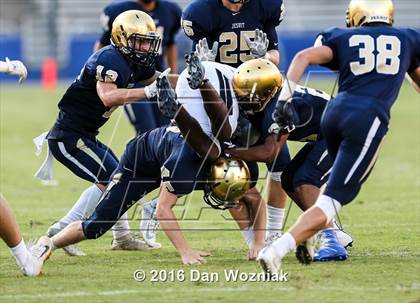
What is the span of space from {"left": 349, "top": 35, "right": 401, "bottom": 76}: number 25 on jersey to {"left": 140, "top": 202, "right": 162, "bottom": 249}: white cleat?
2179mm

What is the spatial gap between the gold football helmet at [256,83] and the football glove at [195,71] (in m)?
0.31

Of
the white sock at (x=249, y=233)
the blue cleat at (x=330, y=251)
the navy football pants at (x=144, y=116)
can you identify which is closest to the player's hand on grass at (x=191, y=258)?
the white sock at (x=249, y=233)

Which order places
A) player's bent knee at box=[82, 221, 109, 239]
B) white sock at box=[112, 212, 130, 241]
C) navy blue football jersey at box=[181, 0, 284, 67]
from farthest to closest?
navy blue football jersey at box=[181, 0, 284, 67] < white sock at box=[112, 212, 130, 241] < player's bent knee at box=[82, 221, 109, 239]

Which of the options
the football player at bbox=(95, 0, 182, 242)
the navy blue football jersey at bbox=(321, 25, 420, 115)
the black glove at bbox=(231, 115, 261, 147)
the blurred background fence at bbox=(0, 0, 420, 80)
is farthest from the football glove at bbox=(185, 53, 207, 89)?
the blurred background fence at bbox=(0, 0, 420, 80)

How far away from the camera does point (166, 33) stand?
9.86 meters

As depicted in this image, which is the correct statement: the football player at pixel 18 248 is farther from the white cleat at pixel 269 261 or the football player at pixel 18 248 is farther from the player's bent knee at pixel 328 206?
the player's bent knee at pixel 328 206

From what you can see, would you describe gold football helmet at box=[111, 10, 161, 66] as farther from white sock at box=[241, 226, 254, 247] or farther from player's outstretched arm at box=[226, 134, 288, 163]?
white sock at box=[241, 226, 254, 247]

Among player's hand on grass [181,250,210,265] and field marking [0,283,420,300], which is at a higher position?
field marking [0,283,420,300]

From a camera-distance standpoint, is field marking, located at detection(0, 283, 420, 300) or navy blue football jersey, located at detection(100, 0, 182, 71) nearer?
field marking, located at detection(0, 283, 420, 300)

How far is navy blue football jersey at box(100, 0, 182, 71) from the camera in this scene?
9.48 m

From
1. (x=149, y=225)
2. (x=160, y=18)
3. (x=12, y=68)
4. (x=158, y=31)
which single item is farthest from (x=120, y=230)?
(x=160, y=18)

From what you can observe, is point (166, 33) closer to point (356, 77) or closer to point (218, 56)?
point (218, 56)

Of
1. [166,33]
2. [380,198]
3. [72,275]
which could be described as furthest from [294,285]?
[166,33]

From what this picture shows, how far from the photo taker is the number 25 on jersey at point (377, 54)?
527cm
